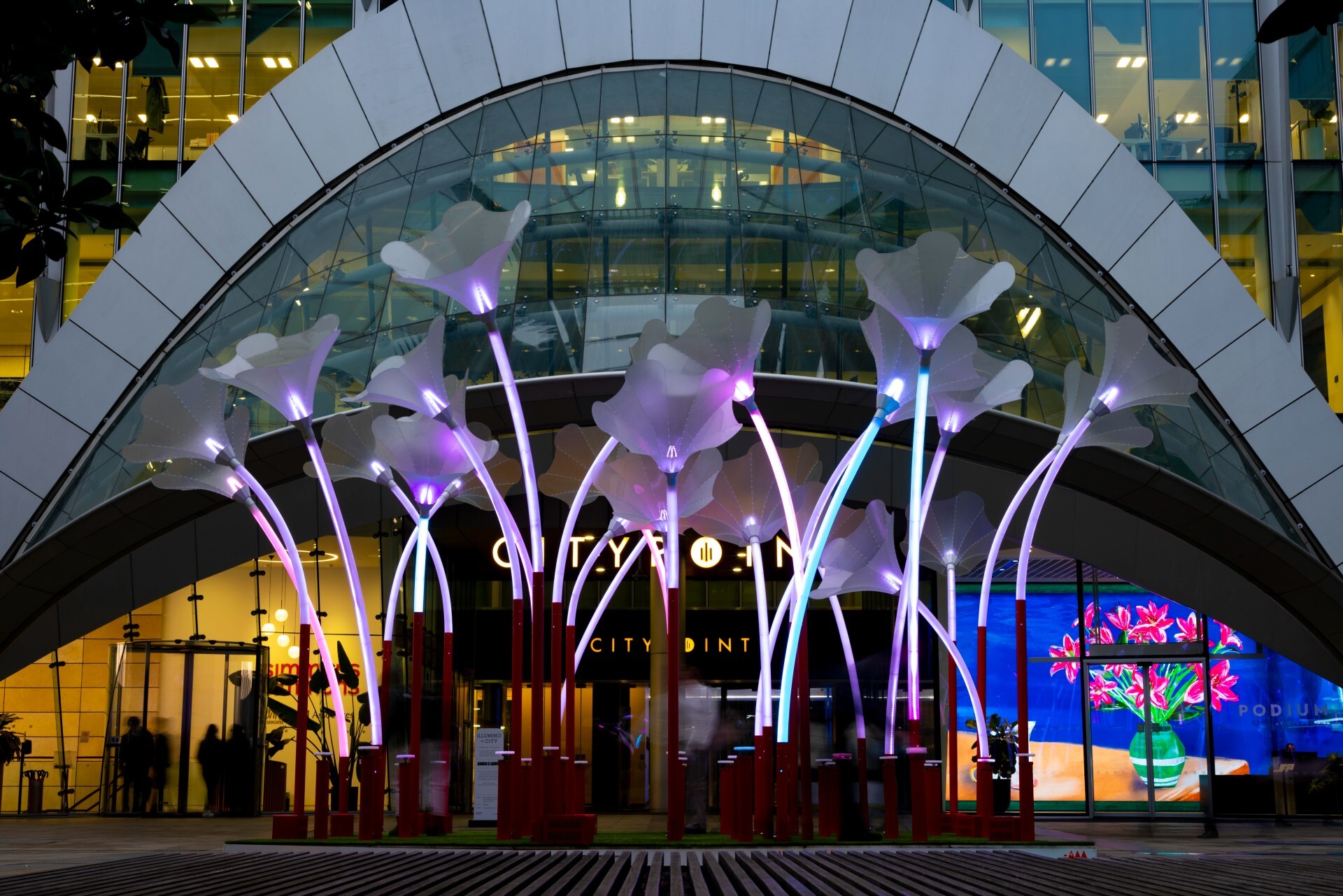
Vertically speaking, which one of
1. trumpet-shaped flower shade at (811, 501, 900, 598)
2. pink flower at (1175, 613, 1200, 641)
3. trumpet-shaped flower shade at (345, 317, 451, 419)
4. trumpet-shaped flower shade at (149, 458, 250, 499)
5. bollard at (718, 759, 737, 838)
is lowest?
bollard at (718, 759, 737, 838)

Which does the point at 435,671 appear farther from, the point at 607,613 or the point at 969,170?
the point at 969,170

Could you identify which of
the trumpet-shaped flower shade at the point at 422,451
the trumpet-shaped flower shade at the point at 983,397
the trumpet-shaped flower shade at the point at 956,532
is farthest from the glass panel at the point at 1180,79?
the trumpet-shaped flower shade at the point at 422,451

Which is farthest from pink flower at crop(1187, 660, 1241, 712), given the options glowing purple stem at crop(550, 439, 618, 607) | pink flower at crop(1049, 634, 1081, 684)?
glowing purple stem at crop(550, 439, 618, 607)

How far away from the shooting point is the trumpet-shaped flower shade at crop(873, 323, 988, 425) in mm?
16594

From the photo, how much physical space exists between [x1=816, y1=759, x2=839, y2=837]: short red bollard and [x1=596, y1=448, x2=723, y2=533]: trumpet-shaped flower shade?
140 inches

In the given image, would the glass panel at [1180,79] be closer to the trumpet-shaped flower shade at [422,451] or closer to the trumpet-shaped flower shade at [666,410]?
the trumpet-shaped flower shade at [666,410]

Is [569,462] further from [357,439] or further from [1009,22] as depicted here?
[1009,22]

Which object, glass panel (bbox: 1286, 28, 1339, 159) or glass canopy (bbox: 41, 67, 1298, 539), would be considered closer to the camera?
glass canopy (bbox: 41, 67, 1298, 539)

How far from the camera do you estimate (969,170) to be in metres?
25.9

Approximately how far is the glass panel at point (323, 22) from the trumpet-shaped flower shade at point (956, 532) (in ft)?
51.9

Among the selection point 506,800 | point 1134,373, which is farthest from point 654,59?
point 506,800

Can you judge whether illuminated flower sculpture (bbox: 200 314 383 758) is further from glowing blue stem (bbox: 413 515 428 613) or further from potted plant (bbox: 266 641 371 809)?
potted plant (bbox: 266 641 371 809)

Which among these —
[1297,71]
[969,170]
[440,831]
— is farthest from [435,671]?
[1297,71]

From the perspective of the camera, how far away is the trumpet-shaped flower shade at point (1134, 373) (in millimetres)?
16422
